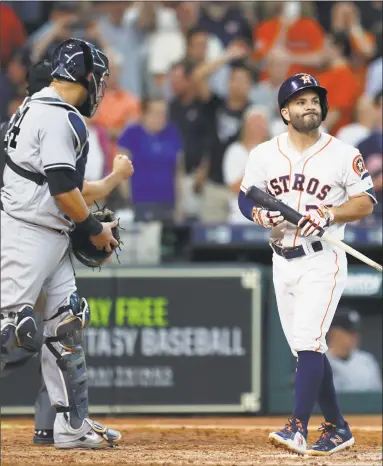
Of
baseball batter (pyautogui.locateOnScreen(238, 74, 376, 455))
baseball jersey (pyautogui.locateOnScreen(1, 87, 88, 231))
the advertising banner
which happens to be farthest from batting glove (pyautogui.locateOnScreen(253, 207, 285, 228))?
the advertising banner

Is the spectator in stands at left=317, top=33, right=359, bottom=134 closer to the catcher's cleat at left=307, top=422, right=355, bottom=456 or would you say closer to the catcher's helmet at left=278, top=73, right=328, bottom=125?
the catcher's helmet at left=278, top=73, right=328, bottom=125

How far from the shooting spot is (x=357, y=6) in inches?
507

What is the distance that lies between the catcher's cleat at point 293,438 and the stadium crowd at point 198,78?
3811 mm

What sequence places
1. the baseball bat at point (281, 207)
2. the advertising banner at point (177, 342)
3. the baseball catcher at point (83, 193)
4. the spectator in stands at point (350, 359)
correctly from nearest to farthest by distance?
the baseball bat at point (281, 207)
the baseball catcher at point (83, 193)
the advertising banner at point (177, 342)
the spectator in stands at point (350, 359)

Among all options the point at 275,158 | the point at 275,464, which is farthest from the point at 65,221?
the point at 275,464

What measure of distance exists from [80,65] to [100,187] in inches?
30.6

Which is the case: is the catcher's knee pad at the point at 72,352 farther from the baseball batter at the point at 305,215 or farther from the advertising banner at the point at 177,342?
the advertising banner at the point at 177,342

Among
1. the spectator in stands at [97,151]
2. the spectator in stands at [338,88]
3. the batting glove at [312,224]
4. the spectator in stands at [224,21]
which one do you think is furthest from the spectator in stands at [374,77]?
the batting glove at [312,224]

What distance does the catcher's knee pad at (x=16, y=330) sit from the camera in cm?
591

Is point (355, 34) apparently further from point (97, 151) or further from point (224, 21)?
point (97, 151)

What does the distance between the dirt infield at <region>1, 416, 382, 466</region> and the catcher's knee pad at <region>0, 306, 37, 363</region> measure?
59cm

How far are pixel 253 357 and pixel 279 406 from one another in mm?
473

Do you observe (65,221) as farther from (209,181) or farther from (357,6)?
(357,6)

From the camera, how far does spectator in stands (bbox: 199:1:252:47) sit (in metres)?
13.0
